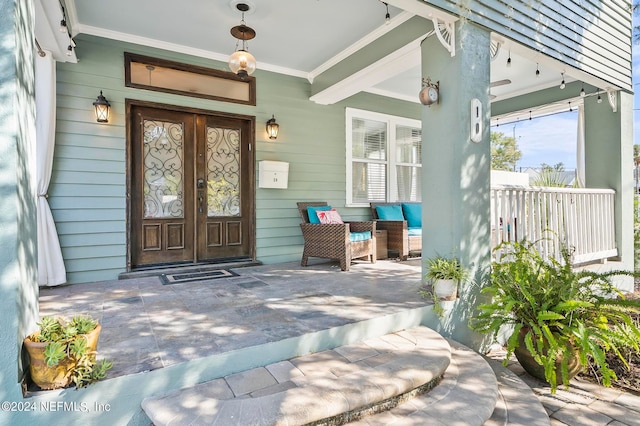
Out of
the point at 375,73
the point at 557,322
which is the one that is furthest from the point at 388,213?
the point at 557,322

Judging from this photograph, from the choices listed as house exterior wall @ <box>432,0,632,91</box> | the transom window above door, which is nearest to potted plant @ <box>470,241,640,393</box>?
house exterior wall @ <box>432,0,632,91</box>

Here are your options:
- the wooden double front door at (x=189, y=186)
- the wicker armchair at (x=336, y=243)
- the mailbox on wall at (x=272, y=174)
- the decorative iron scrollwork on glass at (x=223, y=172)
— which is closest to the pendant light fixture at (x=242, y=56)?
the wooden double front door at (x=189, y=186)

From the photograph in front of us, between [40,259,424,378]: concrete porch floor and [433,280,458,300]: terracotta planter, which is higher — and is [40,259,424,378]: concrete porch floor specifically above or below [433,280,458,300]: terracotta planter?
below

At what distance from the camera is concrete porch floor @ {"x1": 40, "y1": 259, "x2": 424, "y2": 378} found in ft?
6.57

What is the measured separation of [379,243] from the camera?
529 cm

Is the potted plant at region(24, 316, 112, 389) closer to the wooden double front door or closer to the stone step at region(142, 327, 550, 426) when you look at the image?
the stone step at region(142, 327, 550, 426)

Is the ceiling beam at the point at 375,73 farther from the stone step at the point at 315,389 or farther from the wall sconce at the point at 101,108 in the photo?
the stone step at the point at 315,389

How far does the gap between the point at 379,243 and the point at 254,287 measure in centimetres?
241

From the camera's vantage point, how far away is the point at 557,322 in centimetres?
244

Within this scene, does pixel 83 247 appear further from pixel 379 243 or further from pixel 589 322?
pixel 589 322

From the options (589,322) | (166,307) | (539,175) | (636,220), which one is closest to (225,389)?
(166,307)

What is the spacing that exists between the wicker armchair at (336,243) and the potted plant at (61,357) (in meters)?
3.00

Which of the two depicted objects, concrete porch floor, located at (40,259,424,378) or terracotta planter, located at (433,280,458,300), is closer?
concrete porch floor, located at (40,259,424,378)

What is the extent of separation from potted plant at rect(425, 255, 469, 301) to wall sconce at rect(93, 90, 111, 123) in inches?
152
